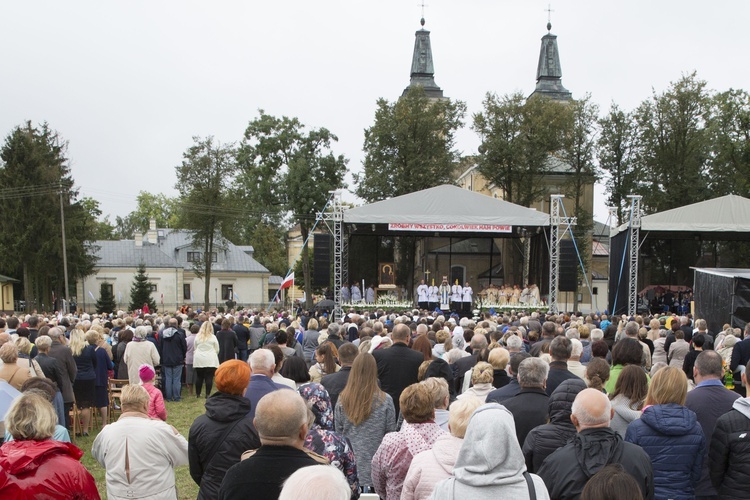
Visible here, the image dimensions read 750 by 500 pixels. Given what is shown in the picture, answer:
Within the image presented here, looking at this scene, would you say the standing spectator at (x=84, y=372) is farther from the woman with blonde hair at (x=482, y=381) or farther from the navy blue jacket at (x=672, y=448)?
the navy blue jacket at (x=672, y=448)

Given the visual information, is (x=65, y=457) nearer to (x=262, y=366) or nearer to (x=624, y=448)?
(x=262, y=366)

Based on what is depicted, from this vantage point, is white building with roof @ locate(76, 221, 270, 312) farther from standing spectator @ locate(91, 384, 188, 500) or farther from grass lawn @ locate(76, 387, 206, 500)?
standing spectator @ locate(91, 384, 188, 500)

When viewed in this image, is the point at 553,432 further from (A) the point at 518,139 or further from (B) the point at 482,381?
(A) the point at 518,139

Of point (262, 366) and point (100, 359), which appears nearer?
point (262, 366)

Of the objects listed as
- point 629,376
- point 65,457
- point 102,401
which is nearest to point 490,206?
point 102,401

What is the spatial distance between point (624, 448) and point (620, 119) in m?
43.0

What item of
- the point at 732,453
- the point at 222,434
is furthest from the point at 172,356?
the point at 732,453

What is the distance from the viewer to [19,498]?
10.5 feet

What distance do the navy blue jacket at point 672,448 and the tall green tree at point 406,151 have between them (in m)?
36.7

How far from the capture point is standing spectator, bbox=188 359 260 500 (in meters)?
3.94

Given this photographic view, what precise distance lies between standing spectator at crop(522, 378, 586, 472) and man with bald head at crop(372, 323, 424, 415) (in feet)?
7.67

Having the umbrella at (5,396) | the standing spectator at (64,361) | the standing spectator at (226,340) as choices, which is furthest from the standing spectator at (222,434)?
the standing spectator at (226,340)

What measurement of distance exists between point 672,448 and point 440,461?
1.51 metres

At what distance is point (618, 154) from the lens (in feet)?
143
